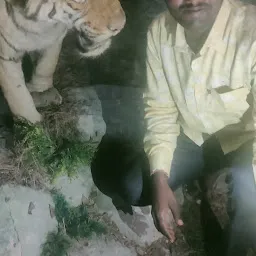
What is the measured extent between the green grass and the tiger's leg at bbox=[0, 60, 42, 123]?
0.05 metres

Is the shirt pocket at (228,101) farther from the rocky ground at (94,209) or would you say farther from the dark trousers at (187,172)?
the rocky ground at (94,209)

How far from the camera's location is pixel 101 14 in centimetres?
141

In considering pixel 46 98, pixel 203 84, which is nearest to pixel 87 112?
pixel 46 98

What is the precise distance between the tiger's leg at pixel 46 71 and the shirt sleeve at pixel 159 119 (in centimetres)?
55

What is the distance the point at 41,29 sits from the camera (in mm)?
1518

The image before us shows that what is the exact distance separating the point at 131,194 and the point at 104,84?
2.07 feet

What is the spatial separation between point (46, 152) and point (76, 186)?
0.20 m

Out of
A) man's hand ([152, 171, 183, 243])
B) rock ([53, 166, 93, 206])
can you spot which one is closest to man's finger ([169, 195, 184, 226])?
man's hand ([152, 171, 183, 243])

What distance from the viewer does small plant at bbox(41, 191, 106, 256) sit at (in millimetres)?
1632

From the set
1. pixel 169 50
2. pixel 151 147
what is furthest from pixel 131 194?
pixel 169 50

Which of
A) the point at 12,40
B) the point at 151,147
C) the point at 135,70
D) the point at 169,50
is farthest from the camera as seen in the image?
the point at 135,70

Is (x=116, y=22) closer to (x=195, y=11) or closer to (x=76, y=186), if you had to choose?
(x=195, y=11)

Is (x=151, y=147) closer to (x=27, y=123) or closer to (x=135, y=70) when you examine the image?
(x=27, y=123)

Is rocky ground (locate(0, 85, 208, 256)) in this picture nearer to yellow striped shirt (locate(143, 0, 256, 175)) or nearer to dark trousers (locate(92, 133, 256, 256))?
dark trousers (locate(92, 133, 256, 256))
